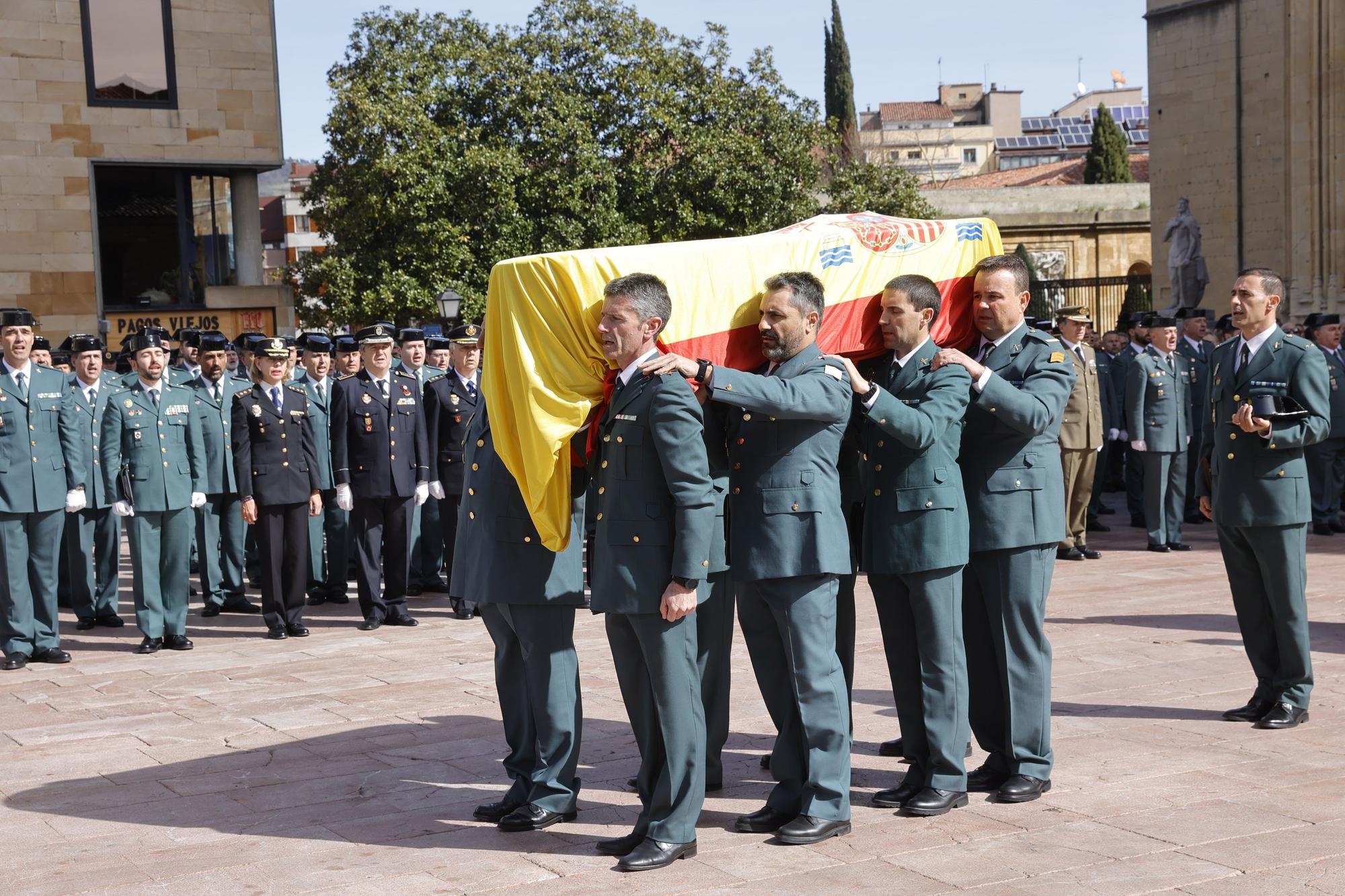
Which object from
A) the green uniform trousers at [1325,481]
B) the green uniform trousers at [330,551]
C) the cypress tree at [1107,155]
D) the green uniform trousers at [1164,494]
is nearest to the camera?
the green uniform trousers at [330,551]

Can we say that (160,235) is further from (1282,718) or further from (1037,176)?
(1037,176)

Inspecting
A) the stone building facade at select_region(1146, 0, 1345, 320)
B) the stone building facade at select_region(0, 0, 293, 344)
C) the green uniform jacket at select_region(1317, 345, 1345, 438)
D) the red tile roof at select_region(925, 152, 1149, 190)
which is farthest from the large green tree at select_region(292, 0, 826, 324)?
the red tile roof at select_region(925, 152, 1149, 190)

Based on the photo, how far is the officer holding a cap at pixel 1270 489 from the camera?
6.43 metres

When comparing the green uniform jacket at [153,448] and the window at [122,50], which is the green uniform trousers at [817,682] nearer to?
the green uniform jacket at [153,448]

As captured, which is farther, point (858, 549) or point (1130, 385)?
point (1130, 385)

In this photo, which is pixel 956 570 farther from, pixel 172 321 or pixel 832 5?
pixel 832 5

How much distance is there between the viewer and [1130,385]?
12.6 m

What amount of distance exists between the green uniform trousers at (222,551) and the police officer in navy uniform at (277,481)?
137cm

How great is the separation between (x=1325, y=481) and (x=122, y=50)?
18622 millimetres

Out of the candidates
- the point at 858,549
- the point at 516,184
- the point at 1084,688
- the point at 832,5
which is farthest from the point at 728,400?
the point at 832,5

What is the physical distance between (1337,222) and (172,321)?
19106mm

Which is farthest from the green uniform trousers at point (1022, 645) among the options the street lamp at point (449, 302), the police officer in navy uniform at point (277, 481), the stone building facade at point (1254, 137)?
the stone building facade at point (1254, 137)

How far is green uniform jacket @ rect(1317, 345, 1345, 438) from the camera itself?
13.6 meters

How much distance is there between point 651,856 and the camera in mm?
4750
